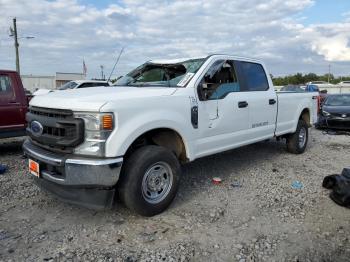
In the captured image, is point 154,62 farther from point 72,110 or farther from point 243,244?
point 243,244

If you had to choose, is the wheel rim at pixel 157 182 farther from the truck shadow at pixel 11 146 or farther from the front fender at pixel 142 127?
the truck shadow at pixel 11 146

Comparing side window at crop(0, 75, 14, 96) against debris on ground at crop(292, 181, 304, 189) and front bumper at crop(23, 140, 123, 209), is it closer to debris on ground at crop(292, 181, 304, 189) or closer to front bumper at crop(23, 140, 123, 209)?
front bumper at crop(23, 140, 123, 209)

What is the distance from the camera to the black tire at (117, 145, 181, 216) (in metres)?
3.76

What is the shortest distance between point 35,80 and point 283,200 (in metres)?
49.2

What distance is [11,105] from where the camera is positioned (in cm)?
711

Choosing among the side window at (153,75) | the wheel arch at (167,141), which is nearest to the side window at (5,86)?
the side window at (153,75)

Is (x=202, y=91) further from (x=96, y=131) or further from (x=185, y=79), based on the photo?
(x=96, y=131)

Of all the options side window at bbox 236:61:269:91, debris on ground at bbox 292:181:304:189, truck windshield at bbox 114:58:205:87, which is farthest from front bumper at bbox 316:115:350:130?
truck windshield at bbox 114:58:205:87

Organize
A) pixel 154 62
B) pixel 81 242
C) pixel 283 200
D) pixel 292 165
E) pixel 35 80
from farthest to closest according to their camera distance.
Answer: pixel 35 80 < pixel 292 165 < pixel 154 62 < pixel 283 200 < pixel 81 242

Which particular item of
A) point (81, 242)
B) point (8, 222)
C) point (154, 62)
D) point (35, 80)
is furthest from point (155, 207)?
point (35, 80)

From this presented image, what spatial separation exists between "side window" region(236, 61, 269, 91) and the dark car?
6943 millimetres

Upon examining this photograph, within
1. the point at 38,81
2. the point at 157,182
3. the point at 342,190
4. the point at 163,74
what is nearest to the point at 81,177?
the point at 157,182

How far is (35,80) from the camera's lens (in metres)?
48.6

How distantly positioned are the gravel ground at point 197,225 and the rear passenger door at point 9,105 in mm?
1518
